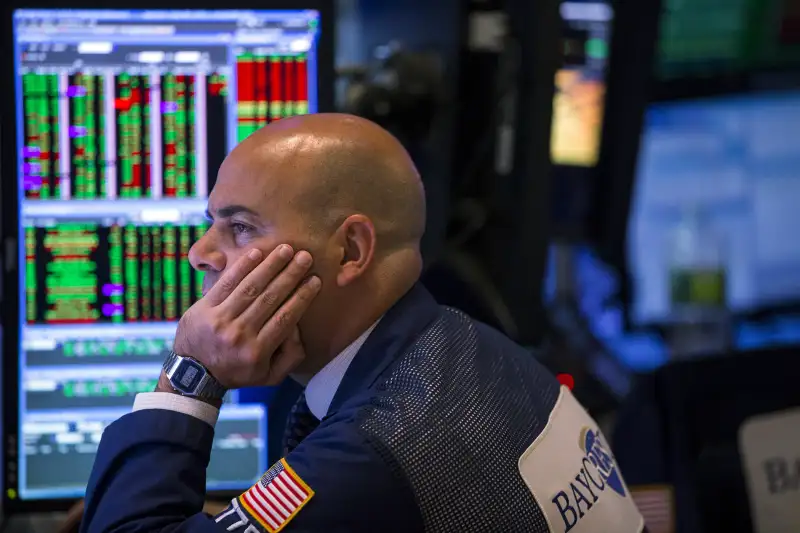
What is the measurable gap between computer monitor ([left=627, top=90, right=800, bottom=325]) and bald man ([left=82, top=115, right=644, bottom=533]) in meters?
1.77

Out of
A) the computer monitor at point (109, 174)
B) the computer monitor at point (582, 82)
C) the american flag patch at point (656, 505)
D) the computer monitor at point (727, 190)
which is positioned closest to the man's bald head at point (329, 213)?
the computer monitor at point (109, 174)

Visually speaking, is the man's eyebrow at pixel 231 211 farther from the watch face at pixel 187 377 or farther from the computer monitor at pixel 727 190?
the computer monitor at pixel 727 190

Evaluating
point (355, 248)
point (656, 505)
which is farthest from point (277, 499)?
point (656, 505)

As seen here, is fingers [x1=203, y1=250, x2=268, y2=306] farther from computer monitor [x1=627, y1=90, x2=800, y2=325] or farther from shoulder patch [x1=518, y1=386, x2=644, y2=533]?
computer monitor [x1=627, y1=90, x2=800, y2=325]

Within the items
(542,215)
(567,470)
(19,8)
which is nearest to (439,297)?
(542,215)

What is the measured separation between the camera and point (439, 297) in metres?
1.58

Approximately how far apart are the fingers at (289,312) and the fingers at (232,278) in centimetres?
5

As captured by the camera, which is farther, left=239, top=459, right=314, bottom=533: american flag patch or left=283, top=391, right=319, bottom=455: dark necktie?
left=283, top=391, right=319, bottom=455: dark necktie

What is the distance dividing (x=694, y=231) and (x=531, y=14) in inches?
53.9

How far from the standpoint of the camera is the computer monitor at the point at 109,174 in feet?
4.60

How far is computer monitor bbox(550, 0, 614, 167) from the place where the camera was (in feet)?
7.20

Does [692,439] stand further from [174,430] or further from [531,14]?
[174,430]

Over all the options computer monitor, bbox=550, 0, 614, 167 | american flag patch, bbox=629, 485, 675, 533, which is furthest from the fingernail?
computer monitor, bbox=550, 0, 614, 167

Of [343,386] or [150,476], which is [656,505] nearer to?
[343,386]
